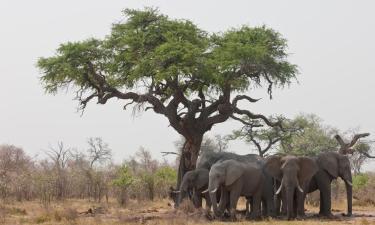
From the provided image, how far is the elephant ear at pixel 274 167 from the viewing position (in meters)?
18.3

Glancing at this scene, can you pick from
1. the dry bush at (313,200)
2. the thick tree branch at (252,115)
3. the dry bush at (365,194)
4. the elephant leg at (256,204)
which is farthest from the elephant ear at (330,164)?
the dry bush at (313,200)

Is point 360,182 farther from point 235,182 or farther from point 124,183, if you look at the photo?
point 235,182

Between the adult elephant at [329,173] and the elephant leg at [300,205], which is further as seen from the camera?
the adult elephant at [329,173]

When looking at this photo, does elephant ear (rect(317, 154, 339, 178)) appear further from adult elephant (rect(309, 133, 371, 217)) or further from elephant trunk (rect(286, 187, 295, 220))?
elephant trunk (rect(286, 187, 295, 220))

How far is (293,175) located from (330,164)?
85.2 inches

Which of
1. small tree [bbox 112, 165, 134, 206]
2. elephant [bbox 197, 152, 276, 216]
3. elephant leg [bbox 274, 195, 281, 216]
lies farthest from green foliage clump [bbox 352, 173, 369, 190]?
elephant leg [bbox 274, 195, 281, 216]

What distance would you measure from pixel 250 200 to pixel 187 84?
24.6ft

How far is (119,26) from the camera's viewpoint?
25.8 meters

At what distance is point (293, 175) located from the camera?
58.0 feet

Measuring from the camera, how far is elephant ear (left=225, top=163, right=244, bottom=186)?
1725 cm

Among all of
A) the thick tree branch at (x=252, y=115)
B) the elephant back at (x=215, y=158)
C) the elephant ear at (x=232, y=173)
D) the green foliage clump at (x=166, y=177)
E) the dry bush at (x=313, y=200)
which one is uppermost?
the thick tree branch at (x=252, y=115)

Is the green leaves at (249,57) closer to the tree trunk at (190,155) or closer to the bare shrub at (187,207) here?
the tree trunk at (190,155)

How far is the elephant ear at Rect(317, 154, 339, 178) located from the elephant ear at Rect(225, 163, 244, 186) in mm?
3348

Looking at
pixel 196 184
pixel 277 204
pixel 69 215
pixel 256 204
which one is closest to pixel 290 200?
pixel 256 204
